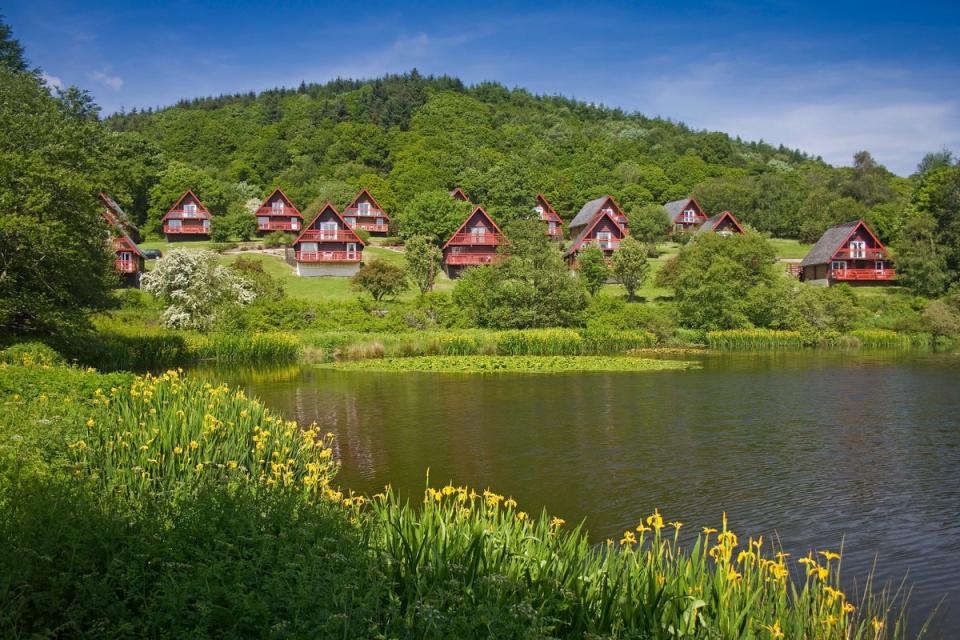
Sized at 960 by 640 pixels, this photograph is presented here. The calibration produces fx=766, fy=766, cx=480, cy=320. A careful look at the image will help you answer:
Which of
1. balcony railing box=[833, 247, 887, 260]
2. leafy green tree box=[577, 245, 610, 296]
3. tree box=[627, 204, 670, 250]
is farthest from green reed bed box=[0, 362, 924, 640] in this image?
tree box=[627, 204, 670, 250]

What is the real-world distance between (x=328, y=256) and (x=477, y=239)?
43.8 feet

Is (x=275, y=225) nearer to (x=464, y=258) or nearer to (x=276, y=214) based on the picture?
(x=276, y=214)

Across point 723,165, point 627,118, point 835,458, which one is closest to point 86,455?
point 835,458

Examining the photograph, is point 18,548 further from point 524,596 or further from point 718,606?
point 718,606

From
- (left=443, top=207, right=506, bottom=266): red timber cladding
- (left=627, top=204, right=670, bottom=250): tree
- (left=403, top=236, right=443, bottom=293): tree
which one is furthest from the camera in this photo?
(left=627, top=204, right=670, bottom=250): tree

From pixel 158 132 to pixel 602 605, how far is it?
136 metres

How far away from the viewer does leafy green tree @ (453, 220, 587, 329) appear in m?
45.8

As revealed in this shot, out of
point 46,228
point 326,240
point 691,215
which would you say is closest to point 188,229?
point 326,240

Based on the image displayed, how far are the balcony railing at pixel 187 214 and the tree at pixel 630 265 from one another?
44183 mm

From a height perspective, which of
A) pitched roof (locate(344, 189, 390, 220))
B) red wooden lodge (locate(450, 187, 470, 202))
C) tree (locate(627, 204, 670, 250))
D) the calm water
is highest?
red wooden lodge (locate(450, 187, 470, 202))

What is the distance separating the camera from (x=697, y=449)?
16875 mm

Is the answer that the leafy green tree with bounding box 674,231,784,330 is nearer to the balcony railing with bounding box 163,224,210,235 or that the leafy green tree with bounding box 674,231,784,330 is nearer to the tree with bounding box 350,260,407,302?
the tree with bounding box 350,260,407,302

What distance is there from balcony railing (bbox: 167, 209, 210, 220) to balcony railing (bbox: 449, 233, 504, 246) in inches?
1117

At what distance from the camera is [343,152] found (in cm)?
11456
